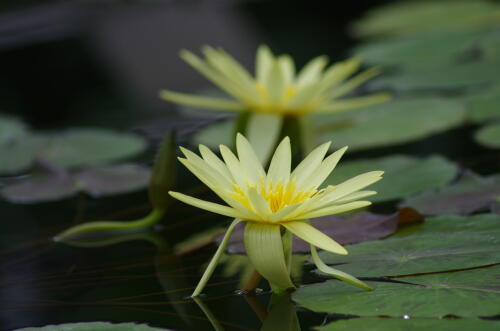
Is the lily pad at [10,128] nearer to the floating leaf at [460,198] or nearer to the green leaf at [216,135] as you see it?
the green leaf at [216,135]

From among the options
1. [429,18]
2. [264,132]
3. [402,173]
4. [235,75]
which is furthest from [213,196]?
[429,18]

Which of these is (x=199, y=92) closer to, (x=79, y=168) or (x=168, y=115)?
(x=168, y=115)

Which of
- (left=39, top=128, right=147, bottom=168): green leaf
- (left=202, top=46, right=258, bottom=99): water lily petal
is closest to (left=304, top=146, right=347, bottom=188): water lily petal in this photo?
(left=202, top=46, right=258, bottom=99): water lily petal

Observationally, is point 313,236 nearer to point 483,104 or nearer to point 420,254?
point 420,254

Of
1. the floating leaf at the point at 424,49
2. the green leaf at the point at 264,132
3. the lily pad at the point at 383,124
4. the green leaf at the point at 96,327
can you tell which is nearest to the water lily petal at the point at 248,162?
the green leaf at the point at 96,327

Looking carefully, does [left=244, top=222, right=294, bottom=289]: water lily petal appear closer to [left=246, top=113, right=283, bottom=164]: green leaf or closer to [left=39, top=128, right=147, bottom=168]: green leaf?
[left=246, top=113, right=283, bottom=164]: green leaf

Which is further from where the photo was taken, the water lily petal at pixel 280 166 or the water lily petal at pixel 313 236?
the water lily petal at pixel 280 166
